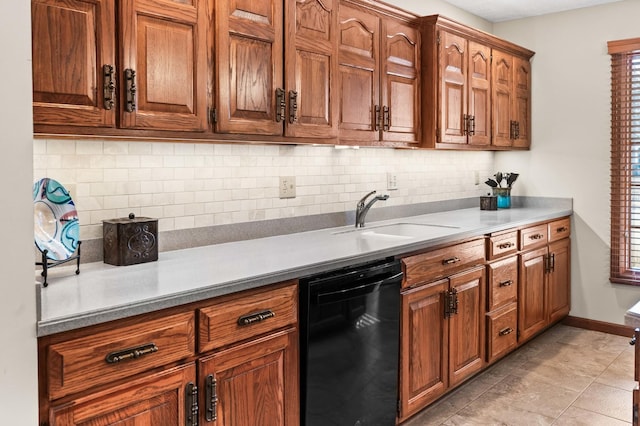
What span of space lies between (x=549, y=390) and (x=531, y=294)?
2.66 ft

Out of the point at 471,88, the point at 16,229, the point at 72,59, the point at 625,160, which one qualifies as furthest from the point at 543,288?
the point at 16,229

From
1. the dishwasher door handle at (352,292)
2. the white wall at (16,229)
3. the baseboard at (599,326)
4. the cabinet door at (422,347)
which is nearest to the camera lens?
the white wall at (16,229)

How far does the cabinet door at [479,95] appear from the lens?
12.1ft

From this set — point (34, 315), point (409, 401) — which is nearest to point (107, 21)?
point (34, 315)

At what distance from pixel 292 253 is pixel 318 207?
813 mm

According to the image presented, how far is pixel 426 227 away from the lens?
331 centimetres

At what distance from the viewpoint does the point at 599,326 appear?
4250 millimetres

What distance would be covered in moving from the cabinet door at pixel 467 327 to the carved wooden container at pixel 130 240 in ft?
5.24

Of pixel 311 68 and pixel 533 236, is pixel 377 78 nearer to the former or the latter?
pixel 311 68

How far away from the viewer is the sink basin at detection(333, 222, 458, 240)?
3.00 meters

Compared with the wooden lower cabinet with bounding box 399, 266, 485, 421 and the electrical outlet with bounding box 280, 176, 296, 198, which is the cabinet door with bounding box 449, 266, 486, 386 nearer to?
the wooden lower cabinet with bounding box 399, 266, 485, 421

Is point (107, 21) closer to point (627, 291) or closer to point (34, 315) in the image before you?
point (34, 315)

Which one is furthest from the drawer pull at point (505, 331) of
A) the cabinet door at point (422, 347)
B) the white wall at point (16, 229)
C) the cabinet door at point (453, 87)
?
the white wall at point (16, 229)

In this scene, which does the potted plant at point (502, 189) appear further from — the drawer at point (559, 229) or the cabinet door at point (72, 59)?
the cabinet door at point (72, 59)
